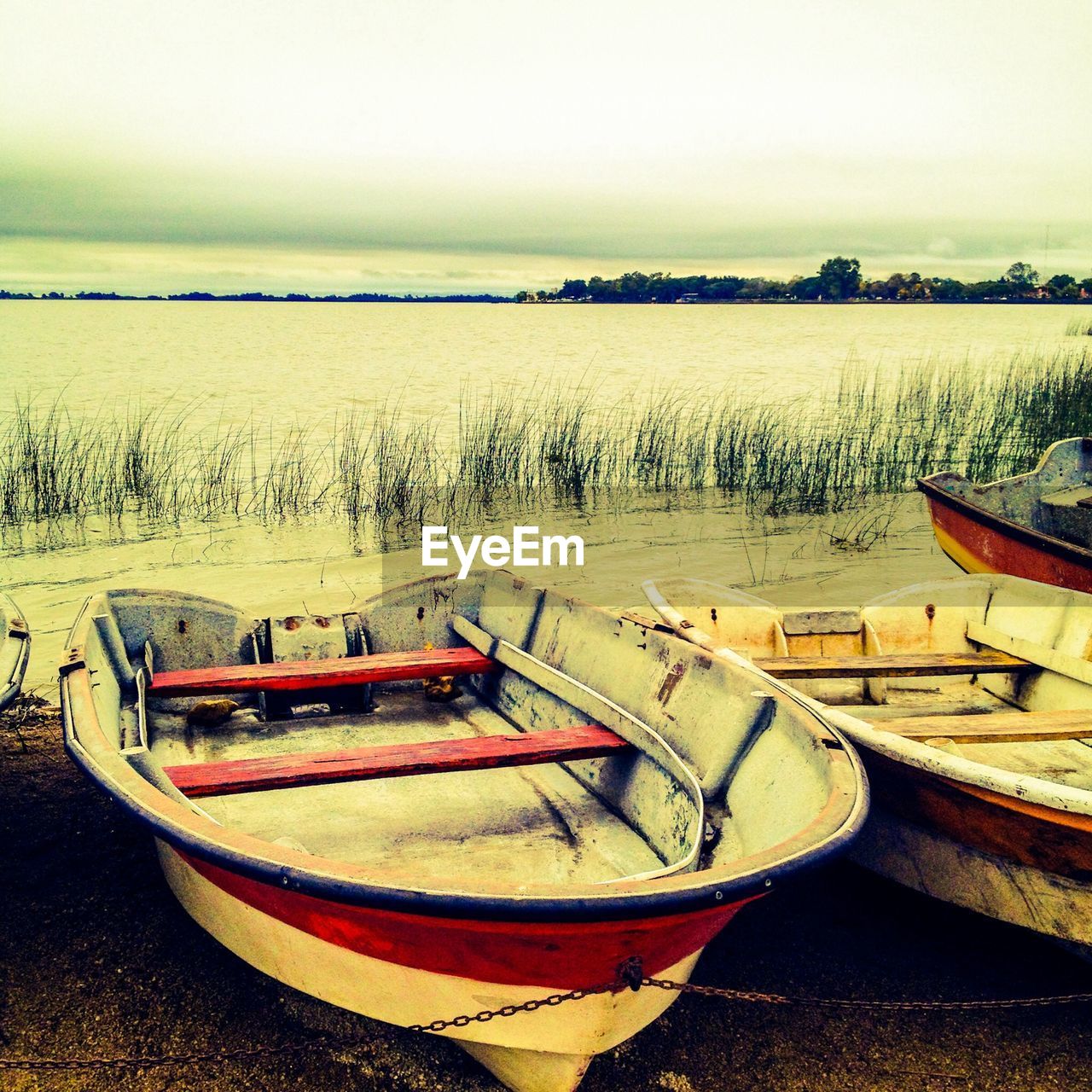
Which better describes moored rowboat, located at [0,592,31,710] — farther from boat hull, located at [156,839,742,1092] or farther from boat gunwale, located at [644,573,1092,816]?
boat gunwale, located at [644,573,1092,816]

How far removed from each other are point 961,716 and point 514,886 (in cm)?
258

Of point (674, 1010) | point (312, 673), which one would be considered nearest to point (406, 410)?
point (312, 673)

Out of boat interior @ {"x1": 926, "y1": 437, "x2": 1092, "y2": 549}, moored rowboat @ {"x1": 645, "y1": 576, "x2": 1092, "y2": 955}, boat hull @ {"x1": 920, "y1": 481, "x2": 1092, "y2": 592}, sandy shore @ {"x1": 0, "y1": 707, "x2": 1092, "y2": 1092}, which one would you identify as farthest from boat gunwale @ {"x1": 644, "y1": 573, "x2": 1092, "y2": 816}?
boat interior @ {"x1": 926, "y1": 437, "x2": 1092, "y2": 549}

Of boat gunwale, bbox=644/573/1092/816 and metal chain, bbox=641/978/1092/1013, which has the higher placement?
boat gunwale, bbox=644/573/1092/816

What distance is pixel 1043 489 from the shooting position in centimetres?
716

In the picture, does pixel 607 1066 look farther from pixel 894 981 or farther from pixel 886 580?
pixel 886 580

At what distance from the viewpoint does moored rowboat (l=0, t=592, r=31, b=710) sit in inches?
137

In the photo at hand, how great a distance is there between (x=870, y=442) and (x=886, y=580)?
3847mm

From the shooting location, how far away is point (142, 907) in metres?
3.44

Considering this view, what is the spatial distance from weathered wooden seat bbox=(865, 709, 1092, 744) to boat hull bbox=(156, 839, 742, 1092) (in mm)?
1356

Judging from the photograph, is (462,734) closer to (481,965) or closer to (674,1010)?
(674,1010)

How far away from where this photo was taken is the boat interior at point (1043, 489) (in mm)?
6977

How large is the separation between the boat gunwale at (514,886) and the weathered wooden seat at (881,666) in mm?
1433

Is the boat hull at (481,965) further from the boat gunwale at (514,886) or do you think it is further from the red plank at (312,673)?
the red plank at (312,673)
